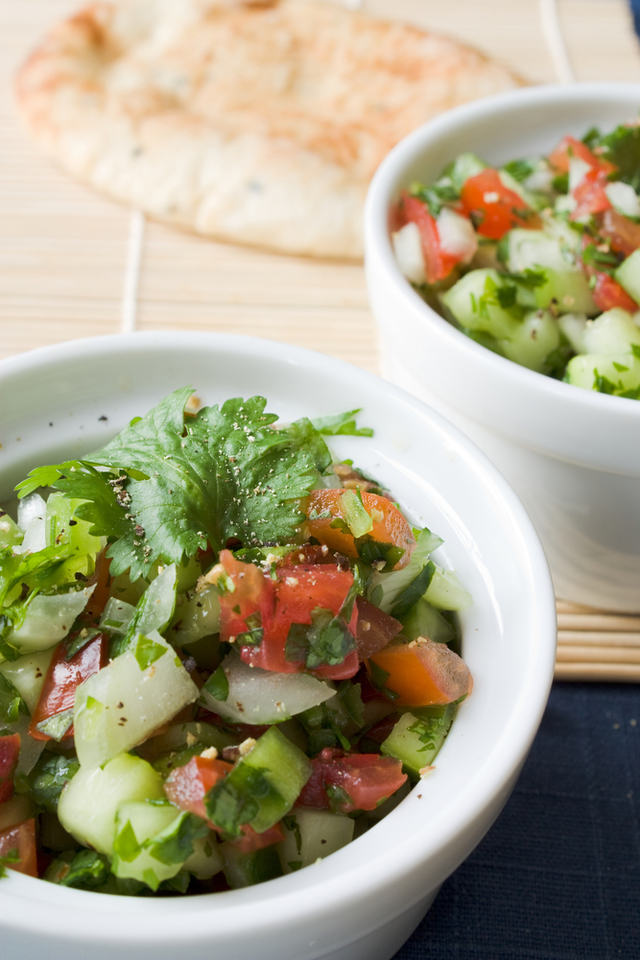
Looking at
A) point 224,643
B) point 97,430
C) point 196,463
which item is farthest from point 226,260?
point 224,643

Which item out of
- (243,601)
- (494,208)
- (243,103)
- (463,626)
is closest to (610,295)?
(494,208)

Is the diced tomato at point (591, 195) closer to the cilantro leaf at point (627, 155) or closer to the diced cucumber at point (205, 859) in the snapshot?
the cilantro leaf at point (627, 155)

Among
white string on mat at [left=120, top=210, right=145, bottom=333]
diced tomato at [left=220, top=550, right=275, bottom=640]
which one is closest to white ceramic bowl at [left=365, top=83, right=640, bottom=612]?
diced tomato at [left=220, top=550, right=275, bottom=640]

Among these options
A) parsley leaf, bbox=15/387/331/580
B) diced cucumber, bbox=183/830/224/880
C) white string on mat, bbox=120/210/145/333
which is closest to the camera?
diced cucumber, bbox=183/830/224/880

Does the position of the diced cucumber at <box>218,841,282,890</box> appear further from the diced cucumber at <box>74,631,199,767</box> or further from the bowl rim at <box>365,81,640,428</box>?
the bowl rim at <box>365,81,640,428</box>

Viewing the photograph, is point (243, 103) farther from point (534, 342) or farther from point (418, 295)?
point (534, 342)

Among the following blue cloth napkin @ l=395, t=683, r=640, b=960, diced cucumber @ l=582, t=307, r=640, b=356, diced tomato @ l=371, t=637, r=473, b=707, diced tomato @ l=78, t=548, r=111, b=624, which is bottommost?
blue cloth napkin @ l=395, t=683, r=640, b=960

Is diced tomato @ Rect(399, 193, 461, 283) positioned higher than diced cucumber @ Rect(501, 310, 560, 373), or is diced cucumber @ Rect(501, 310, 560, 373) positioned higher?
diced tomato @ Rect(399, 193, 461, 283)
